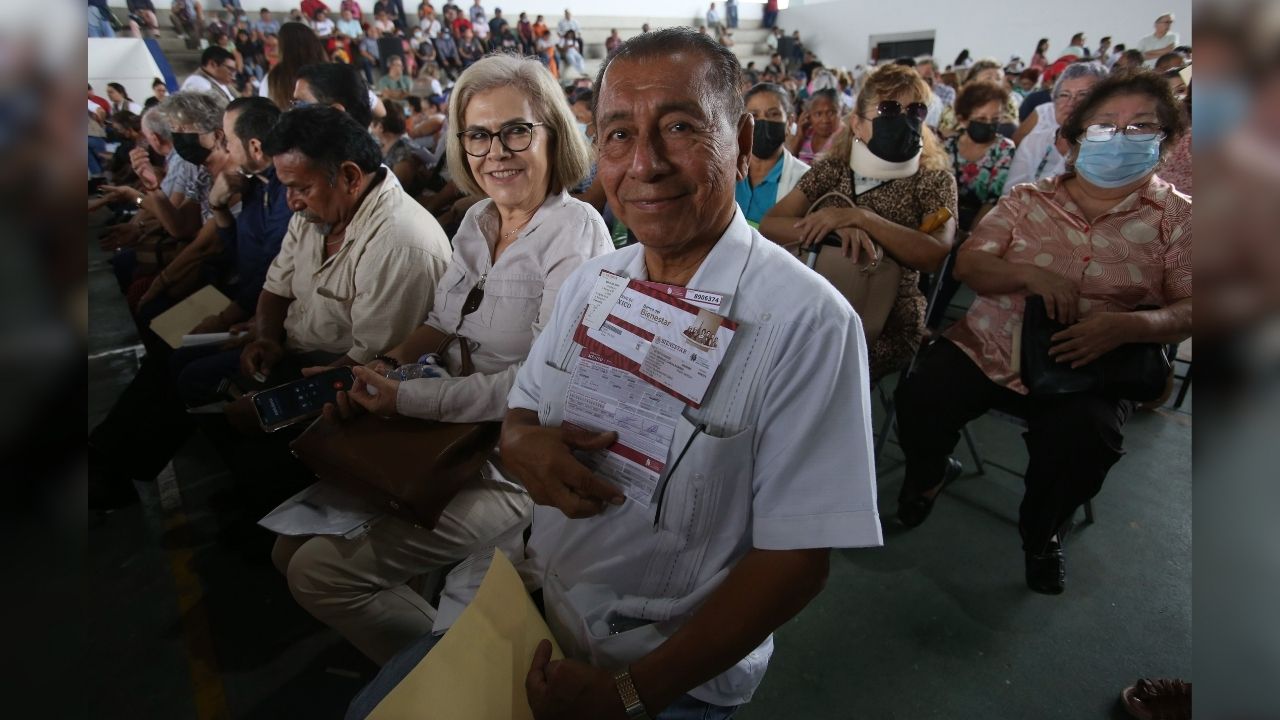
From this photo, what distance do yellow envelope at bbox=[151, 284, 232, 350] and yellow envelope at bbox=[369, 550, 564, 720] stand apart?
2.57m

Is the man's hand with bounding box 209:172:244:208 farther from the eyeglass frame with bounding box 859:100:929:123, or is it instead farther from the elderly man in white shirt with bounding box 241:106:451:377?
the eyeglass frame with bounding box 859:100:929:123

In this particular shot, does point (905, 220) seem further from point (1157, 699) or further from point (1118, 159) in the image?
point (1157, 699)

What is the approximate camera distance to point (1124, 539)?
2453 millimetres

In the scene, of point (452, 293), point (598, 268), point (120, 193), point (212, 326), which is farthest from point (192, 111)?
point (598, 268)

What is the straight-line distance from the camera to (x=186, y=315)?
9.66 feet

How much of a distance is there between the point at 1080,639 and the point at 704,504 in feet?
5.96

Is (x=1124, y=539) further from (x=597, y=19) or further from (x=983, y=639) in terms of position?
(x=597, y=19)

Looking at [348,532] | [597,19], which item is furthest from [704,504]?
[597,19]

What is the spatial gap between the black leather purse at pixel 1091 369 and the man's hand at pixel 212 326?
3.54 m

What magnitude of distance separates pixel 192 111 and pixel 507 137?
2.70m

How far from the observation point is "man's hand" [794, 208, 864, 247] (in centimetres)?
246

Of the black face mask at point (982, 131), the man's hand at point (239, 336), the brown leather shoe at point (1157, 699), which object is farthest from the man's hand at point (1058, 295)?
the man's hand at point (239, 336)

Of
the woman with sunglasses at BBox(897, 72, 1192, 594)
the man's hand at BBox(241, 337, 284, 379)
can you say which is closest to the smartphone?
the man's hand at BBox(241, 337, 284, 379)

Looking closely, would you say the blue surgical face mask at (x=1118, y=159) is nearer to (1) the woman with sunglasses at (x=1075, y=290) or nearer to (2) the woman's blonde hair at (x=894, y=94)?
(1) the woman with sunglasses at (x=1075, y=290)
